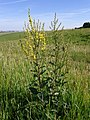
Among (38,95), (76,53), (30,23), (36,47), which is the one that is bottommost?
(76,53)

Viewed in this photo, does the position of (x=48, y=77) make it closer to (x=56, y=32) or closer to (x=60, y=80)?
(x=60, y=80)

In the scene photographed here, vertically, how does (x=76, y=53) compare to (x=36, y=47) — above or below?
below

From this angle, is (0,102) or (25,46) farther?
(0,102)

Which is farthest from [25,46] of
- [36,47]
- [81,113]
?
[81,113]

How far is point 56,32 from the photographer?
3.41 m

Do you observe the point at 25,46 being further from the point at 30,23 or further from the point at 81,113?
the point at 81,113

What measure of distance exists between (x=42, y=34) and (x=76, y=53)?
10.3 m

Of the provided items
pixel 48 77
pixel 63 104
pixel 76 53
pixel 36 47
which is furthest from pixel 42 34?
pixel 76 53

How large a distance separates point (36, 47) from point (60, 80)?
0.51 metres

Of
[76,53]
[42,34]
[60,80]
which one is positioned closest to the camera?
[42,34]

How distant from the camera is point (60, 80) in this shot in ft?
11.3

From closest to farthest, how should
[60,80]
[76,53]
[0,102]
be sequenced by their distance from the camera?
[60,80] < [0,102] < [76,53]

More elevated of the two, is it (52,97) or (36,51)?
(36,51)

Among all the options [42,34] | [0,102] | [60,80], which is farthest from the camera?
[0,102]
